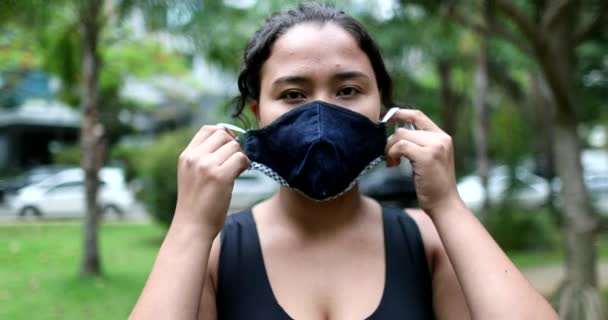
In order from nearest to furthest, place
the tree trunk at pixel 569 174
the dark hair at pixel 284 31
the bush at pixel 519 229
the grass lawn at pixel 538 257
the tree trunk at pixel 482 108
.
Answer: the dark hair at pixel 284 31 → the tree trunk at pixel 569 174 → the grass lawn at pixel 538 257 → the bush at pixel 519 229 → the tree trunk at pixel 482 108

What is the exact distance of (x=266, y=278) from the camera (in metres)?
1.54

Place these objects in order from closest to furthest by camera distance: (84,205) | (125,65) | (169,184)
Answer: (84,205) < (169,184) < (125,65)

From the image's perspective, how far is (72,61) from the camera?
7578mm

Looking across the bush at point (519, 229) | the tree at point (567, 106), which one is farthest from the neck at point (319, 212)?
the bush at point (519, 229)

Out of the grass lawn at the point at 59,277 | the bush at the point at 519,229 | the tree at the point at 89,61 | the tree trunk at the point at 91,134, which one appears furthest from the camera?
the bush at the point at 519,229

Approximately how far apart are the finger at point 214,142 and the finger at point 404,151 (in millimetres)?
405

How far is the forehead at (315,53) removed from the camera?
1.53 meters

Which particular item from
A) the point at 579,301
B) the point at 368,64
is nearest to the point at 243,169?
the point at 368,64

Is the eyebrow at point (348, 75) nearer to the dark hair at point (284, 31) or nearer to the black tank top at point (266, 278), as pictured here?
the dark hair at point (284, 31)

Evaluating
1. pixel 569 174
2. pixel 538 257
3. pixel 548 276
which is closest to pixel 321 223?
pixel 569 174

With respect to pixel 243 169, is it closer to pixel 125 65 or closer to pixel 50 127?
pixel 125 65

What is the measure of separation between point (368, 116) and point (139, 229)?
34.8 feet

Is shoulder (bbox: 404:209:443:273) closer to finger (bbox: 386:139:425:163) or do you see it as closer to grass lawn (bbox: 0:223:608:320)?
finger (bbox: 386:139:425:163)

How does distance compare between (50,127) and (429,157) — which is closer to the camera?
(429,157)
